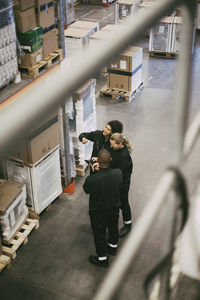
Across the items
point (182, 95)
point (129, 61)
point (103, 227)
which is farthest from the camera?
point (129, 61)

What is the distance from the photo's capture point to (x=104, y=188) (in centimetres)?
447

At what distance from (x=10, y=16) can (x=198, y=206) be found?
432cm

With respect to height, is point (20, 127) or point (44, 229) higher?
point (20, 127)

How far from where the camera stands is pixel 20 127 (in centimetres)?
49

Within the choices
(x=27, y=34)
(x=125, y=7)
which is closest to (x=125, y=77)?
(x=27, y=34)

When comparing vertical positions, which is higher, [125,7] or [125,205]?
[125,7]

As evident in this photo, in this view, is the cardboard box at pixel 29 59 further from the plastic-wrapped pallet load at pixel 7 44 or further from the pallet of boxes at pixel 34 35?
the plastic-wrapped pallet load at pixel 7 44

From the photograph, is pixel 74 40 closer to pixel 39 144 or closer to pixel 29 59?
pixel 29 59

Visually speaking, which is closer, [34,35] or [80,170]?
[34,35]

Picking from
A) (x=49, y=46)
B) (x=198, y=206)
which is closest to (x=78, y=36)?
(x=49, y=46)

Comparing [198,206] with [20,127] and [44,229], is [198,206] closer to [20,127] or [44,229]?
[20,127]

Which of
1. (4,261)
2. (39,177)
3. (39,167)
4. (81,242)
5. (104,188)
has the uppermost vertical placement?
(104,188)

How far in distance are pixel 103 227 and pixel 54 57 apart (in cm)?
294

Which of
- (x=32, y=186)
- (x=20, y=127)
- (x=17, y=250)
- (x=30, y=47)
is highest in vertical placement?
(x=20, y=127)
